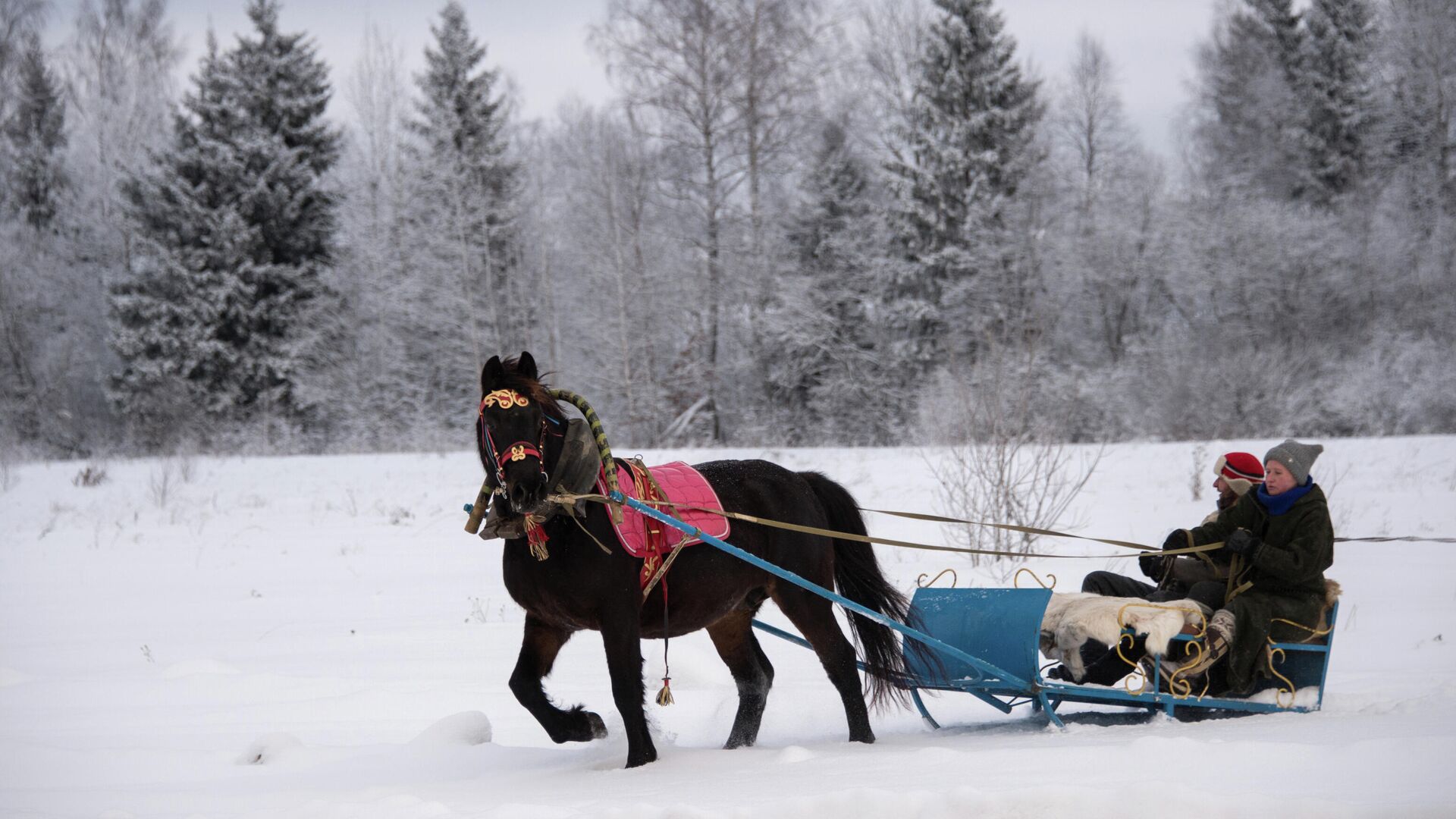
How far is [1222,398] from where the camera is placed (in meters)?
21.2

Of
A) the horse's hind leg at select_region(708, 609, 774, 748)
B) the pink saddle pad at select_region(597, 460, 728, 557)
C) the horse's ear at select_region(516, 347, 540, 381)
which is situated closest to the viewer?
the horse's ear at select_region(516, 347, 540, 381)

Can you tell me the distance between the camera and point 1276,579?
5297mm

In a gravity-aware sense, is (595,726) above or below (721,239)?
below

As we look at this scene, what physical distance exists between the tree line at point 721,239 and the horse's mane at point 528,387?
18495 millimetres

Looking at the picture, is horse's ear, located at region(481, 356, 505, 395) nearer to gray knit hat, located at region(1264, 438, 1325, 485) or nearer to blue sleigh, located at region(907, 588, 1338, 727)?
blue sleigh, located at region(907, 588, 1338, 727)

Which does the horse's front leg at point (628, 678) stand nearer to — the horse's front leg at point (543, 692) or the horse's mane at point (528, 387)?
the horse's front leg at point (543, 692)

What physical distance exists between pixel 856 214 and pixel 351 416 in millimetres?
14949

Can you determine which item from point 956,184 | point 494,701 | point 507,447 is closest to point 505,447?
point 507,447

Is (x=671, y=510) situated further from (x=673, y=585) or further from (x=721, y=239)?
(x=721, y=239)

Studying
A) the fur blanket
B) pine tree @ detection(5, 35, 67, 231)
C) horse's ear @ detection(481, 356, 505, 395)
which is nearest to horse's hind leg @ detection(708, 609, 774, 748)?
the fur blanket

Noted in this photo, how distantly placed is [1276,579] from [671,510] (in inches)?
118

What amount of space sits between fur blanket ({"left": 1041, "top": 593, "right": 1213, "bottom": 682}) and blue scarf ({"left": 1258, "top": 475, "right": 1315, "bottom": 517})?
59 cm

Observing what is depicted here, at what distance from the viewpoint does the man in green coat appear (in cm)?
Answer: 509

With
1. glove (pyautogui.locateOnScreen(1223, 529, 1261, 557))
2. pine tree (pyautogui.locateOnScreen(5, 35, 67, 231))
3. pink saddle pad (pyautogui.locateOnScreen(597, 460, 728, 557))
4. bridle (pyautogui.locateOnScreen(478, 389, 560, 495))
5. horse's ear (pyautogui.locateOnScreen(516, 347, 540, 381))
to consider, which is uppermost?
pine tree (pyautogui.locateOnScreen(5, 35, 67, 231))
